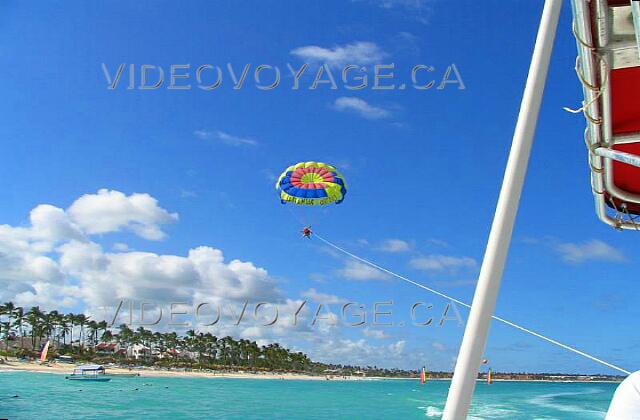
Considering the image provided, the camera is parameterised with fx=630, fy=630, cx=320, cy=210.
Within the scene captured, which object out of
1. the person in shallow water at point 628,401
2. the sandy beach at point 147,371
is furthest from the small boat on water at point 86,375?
the person in shallow water at point 628,401

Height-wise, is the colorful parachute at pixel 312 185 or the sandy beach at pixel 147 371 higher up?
the colorful parachute at pixel 312 185

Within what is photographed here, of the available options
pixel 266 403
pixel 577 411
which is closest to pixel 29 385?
pixel 266 403

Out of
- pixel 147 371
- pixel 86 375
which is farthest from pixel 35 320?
pixel 147 371

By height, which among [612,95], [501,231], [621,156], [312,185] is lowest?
[501,231]

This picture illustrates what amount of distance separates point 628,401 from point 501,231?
987 mm

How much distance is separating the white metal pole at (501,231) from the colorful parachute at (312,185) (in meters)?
20.5

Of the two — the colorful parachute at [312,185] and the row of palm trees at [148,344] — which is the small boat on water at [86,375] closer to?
the row of palm trees at [148,344]

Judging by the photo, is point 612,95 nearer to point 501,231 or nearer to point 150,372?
Answer: point 501,231

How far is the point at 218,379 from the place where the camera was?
146 meters

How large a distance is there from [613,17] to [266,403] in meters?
92.8

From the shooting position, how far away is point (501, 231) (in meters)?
2.04

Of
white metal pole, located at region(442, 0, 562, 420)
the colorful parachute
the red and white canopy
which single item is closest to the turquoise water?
the colorful parachute

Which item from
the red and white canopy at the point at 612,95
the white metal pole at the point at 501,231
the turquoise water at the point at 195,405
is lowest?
the turquoise water at the point at 195,405

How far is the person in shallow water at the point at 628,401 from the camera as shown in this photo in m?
2.42
